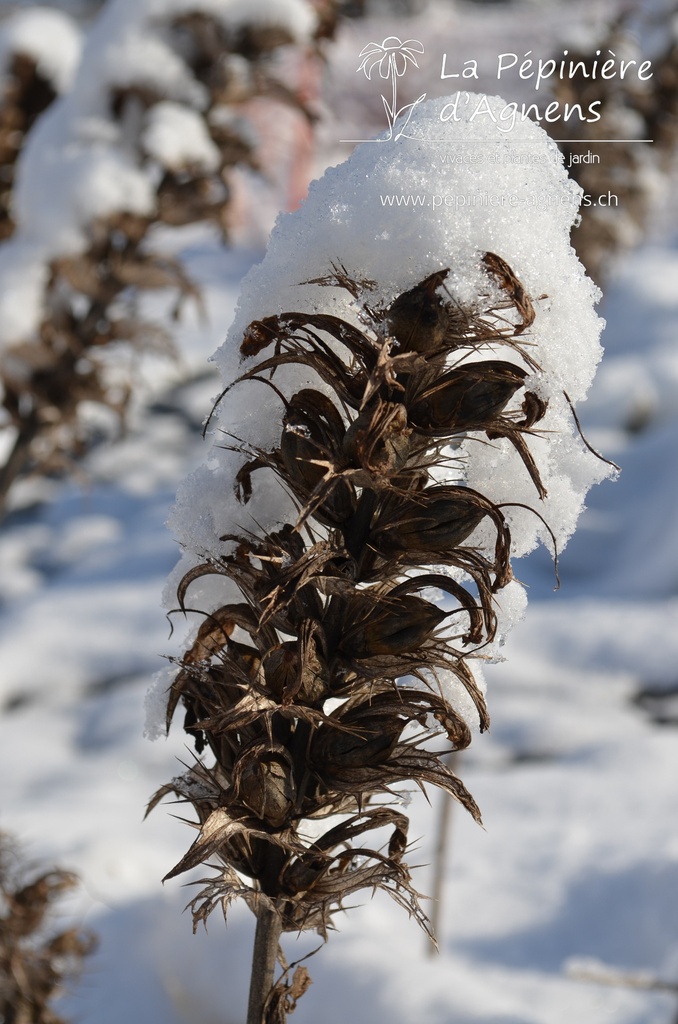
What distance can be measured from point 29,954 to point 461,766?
8.46ft

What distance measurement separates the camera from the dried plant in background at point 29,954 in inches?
70.8

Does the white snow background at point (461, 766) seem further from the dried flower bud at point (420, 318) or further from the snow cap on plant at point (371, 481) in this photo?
the dried flower bud at point (420, 318)

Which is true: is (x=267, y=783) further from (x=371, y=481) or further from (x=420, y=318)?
(x=420, y=318)

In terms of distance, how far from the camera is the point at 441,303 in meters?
0.68

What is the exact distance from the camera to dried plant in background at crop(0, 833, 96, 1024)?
1798 millimetres

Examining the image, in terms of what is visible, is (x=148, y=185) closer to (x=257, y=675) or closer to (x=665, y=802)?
(x=257, y=675)

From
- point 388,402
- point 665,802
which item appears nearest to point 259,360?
point 388,402

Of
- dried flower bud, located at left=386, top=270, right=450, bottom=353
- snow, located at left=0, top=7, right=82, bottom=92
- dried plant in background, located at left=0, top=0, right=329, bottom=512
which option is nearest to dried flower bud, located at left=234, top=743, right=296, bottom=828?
dried flower bud, located at left=386, top=270, right=450, bottom=353

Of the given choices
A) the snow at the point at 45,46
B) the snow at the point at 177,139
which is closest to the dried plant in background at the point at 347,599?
the snow at the point at 177,139

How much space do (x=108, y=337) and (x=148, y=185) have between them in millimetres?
381

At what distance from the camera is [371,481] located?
681 mm

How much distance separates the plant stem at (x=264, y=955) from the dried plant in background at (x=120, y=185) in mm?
1821

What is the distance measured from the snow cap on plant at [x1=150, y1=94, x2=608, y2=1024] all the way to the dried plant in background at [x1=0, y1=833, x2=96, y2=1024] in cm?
117

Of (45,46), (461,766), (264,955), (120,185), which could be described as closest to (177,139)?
(120,185)
